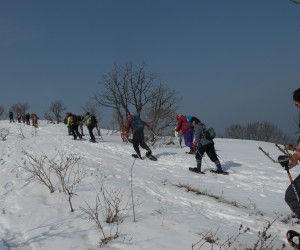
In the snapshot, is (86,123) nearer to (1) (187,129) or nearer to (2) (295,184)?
(1) (187,129)

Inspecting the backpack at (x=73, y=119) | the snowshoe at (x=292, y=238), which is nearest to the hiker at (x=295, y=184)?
the snowshoe at (x=292, y=238)

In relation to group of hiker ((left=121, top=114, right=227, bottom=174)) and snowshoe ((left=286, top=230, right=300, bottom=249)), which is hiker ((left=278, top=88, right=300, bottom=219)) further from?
group of hiker ((left=121, top=114, right=227, bottom=174))

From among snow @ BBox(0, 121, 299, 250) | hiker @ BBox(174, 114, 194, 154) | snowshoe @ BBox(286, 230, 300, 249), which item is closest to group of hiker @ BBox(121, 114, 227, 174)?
hiker @ BBox(174, 114, 194, 154)

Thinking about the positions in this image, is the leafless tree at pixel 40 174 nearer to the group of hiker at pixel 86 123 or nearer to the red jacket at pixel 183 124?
the red jacket at pixel 183 124

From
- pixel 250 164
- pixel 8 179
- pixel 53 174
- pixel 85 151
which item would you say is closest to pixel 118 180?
pixel 53 174

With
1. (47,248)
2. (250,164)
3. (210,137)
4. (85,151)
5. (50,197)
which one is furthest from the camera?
(85,151)

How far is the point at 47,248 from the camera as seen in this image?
482 cm

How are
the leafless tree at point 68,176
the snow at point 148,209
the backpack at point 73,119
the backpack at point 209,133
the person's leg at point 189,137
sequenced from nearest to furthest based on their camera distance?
the snow at point 148,209 → the leafless tree at point 68,176 → the backpack at point 209,133 → the person's leg at point 189,137 → the backpack at point 73,119

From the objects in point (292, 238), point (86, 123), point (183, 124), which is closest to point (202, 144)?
point (183, 124)

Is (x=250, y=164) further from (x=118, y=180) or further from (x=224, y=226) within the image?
(x=224, y=226)

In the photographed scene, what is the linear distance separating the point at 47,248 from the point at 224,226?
2643 mm

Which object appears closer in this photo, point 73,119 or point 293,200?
point 293,200

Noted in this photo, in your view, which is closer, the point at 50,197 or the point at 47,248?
the point at 47,248

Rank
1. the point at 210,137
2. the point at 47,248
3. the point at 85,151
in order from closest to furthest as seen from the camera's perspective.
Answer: the point at 47,248
the point at 210,137
the point at 85,151
